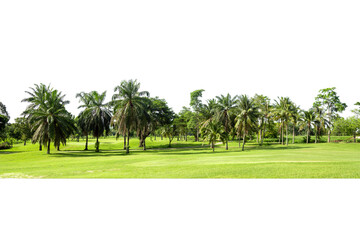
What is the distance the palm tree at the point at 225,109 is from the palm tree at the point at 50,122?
32.3 m

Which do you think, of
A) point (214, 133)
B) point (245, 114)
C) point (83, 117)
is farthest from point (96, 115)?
point (245, 114)

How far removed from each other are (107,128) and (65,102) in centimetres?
1064

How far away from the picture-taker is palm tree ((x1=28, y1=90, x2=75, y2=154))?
42.7m

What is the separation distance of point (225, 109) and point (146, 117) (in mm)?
20859

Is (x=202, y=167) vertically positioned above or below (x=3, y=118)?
below

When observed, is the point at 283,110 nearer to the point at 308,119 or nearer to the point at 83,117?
the point at 308,119

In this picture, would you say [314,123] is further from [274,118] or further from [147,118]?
[147,118]

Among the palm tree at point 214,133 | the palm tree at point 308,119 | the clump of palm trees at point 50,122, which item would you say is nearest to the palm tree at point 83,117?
the clump of palm trees at point 50,122

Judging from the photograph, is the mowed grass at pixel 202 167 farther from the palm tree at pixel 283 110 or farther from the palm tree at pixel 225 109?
the palm tree at pixel 283 110

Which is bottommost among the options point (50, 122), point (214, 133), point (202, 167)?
point (202, 167)

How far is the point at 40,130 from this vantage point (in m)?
42.9

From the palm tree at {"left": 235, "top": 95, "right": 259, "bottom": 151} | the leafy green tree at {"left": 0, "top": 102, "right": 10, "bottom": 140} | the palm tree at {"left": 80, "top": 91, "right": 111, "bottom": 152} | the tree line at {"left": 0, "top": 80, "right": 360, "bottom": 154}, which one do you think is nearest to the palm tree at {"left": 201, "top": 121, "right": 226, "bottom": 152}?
the tree line at {"left": 0, "top": 80, "right": 360, "bottom": 154}

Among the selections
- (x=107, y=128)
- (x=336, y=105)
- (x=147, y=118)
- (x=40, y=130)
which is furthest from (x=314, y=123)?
(x=40, y=130)

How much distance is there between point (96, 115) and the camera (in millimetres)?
55500
